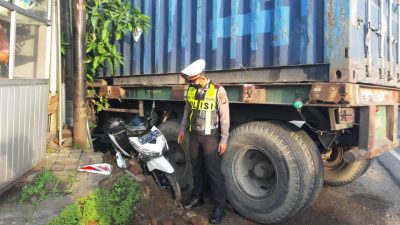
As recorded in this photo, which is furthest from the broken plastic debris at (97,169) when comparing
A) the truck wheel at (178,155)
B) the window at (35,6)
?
the window at (35,6)

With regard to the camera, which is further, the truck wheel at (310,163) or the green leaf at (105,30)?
the green leaf at (105,30)

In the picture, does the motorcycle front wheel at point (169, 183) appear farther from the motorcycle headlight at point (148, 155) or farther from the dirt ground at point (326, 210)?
the motorcycle headlight at point (148, 155)

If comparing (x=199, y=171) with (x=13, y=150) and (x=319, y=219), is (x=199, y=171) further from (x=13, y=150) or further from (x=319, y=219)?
(x=13, y=150)

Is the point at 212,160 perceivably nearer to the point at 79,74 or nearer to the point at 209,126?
the point at 209,126

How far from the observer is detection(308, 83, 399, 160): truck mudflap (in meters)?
3.09

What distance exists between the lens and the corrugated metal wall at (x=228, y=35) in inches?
134

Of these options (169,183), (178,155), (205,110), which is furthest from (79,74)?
(205,110)

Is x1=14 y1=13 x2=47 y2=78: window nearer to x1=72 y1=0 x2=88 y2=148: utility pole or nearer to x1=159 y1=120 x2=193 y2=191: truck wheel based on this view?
x1=72 y1=0 x2=88 y2=148: utility pole

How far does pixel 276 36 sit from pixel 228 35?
61 centimetres

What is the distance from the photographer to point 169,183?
13.4 feet

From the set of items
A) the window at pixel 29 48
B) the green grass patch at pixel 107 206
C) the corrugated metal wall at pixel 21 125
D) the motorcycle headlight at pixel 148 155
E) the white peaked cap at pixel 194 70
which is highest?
the window at pixel 29 48

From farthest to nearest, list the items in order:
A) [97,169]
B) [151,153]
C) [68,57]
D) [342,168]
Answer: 1. [68,57]
2. [342,168]
3. [97,169]
4. [151,153]

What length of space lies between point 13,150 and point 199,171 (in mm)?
1867

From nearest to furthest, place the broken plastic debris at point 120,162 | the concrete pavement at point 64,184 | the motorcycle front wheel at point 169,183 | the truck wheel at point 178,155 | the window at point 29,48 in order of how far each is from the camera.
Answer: the concrete pavement at point 64,184 → the window at point 29,48 → the motorcycle front wheel at point 169,183 → the broken plastic debris at point 120,162 → the truck wheel at point 178,155
